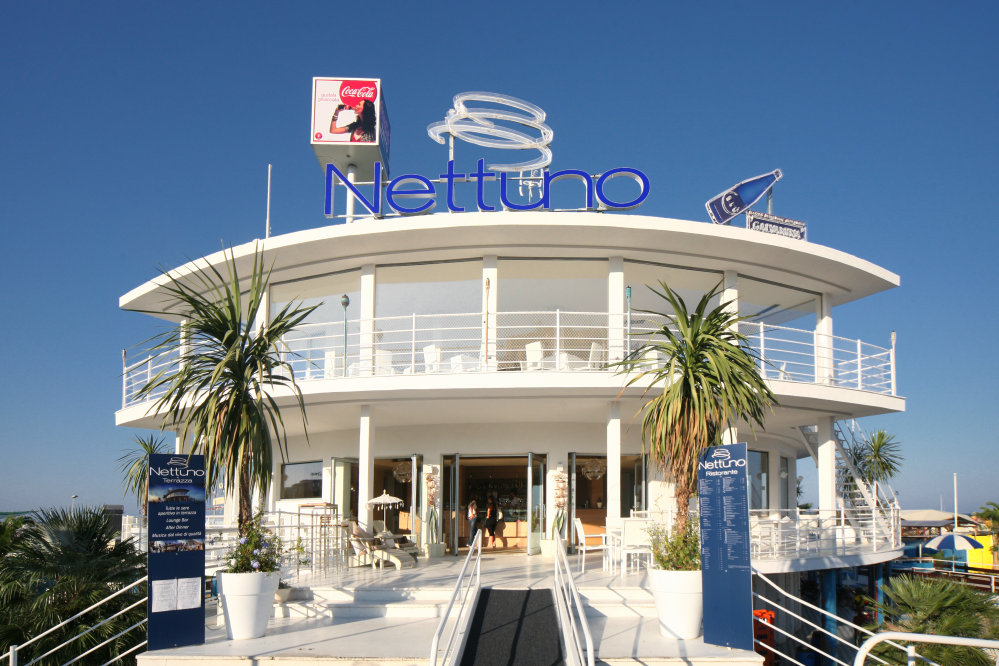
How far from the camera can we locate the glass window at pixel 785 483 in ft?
70.9

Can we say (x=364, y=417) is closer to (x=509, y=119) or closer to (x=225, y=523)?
(x=225, y=523)

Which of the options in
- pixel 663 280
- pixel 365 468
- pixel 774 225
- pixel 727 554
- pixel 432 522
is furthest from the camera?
pixel 774 225

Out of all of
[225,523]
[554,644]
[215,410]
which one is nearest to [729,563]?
[554,644]

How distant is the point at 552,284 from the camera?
1725 centimetres

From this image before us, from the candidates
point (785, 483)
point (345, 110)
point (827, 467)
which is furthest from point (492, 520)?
point (345, 110)

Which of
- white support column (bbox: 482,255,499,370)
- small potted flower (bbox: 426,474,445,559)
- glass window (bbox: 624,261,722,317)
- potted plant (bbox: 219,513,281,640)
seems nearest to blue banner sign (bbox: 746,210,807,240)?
glass window (bbox: 624,261,722,317)

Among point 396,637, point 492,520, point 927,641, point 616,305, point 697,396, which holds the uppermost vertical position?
point 616,305

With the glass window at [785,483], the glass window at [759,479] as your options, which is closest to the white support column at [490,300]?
the glass window at [759,479]

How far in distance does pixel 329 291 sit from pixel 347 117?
14.8 ft

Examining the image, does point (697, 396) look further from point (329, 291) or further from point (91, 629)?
point (329, 291)

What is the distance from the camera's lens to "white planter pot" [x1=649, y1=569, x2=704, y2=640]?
9141mm

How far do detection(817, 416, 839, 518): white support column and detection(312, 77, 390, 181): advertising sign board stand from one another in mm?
11918

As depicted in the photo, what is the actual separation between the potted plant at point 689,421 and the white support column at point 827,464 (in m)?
7.12

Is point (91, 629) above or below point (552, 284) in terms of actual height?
below
